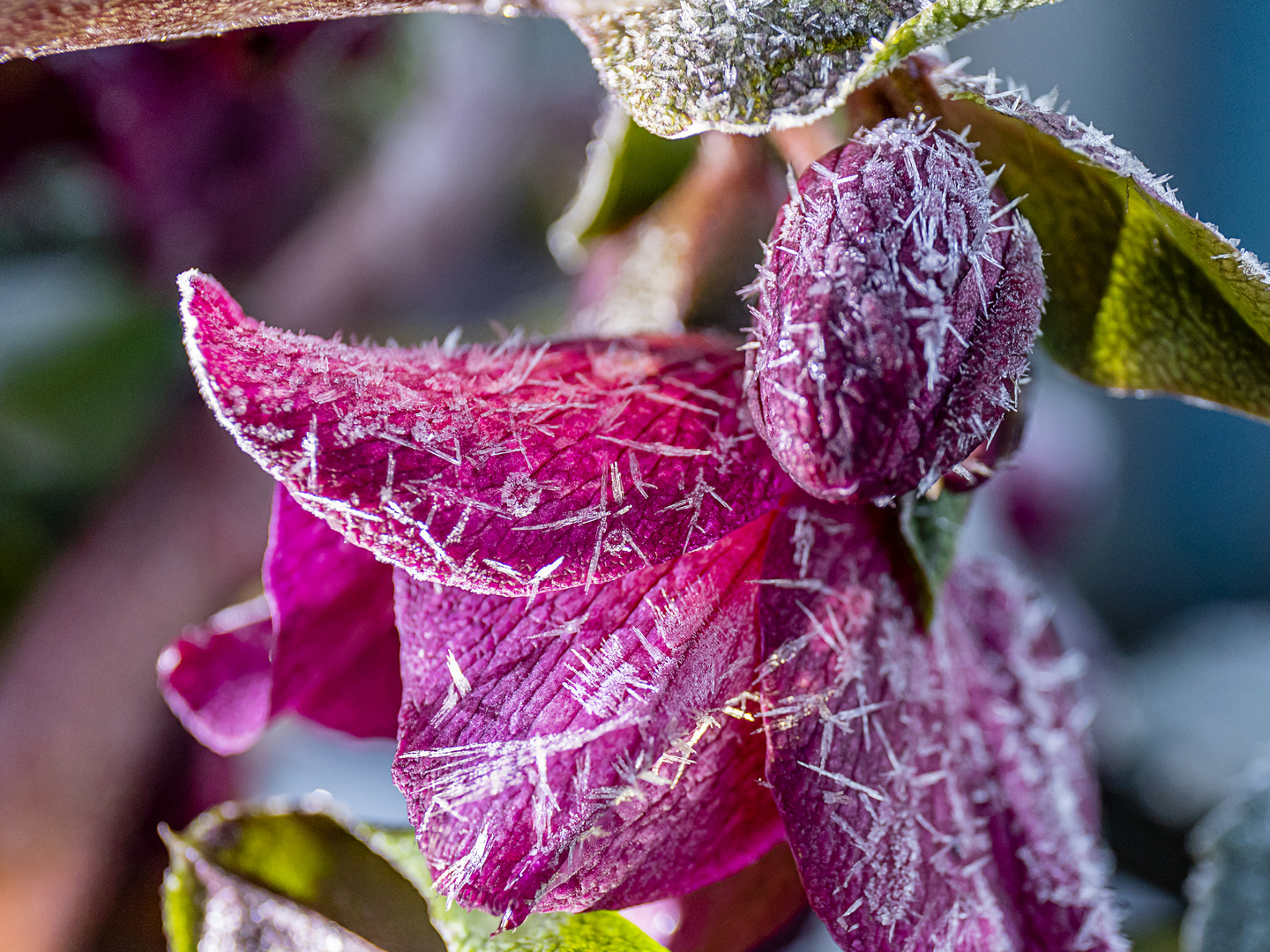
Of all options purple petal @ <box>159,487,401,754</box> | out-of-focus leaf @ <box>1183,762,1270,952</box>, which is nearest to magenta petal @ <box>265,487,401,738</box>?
purple petal @ <box>159,487,401,754</box>

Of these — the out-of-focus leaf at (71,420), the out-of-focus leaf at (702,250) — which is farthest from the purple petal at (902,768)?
the out-of-focus leaf at (71,420)

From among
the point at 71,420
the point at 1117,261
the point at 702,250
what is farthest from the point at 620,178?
the point at 71,420

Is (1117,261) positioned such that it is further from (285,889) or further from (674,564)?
(285,889)

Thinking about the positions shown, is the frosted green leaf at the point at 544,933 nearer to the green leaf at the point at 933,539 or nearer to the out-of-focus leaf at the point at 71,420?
the green leaf at the point at 933,539

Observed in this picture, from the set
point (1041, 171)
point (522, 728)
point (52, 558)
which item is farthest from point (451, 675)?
point (52, 558)

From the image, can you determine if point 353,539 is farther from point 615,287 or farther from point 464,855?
point 615,287

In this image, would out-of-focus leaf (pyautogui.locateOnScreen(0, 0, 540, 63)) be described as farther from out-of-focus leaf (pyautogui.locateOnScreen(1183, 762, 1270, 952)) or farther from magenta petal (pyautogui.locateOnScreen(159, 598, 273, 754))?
out-of-focus leaf (pyautogui.locateOnScreen(1183, 762, 1270, 952))

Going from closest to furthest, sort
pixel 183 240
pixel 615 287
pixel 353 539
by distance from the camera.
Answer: pixel 353 539, pixel 615 287, pixel 183 240
